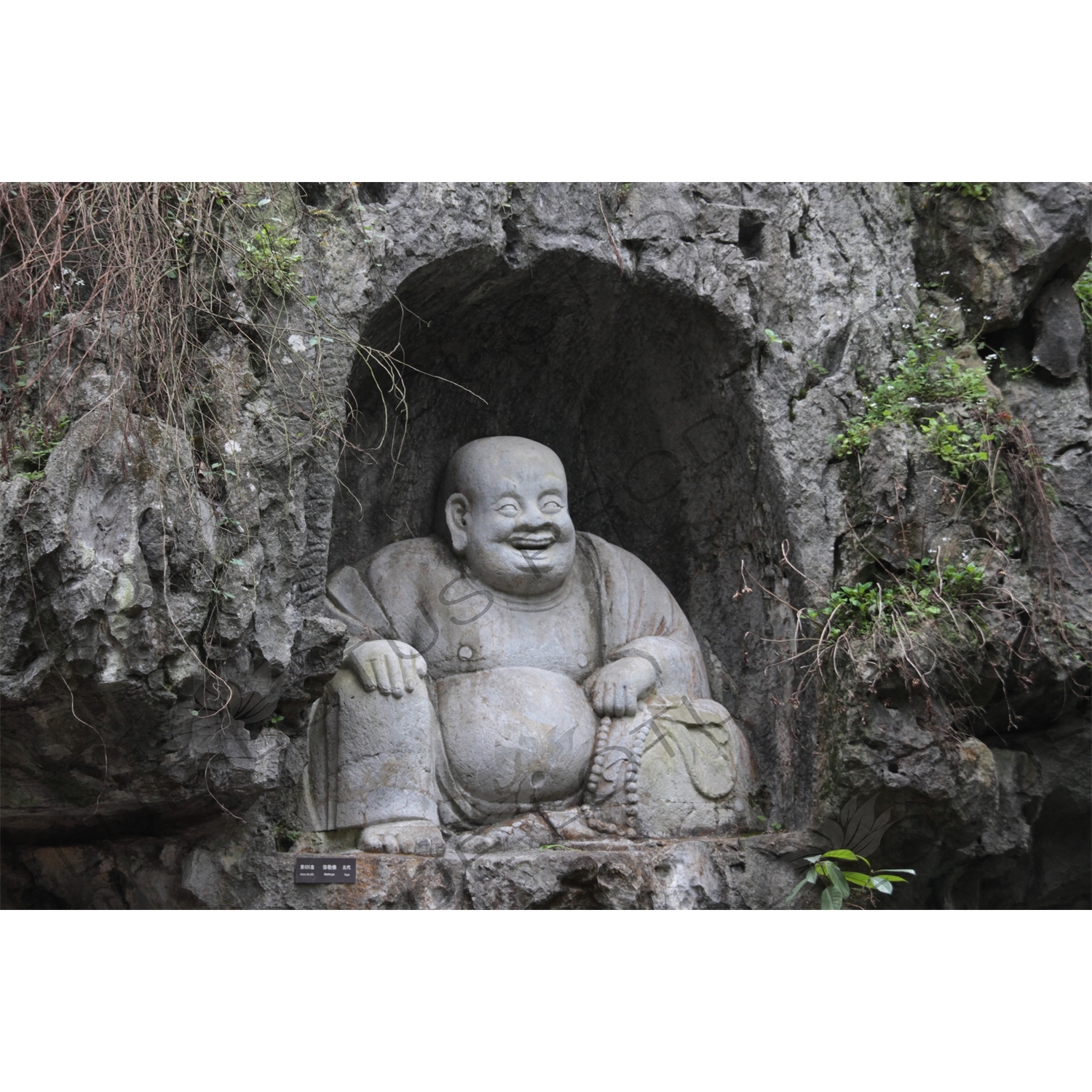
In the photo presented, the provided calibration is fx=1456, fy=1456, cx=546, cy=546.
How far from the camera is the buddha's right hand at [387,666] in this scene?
5527mm

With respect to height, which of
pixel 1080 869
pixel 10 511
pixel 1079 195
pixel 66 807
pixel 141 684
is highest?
pixel 1079 195

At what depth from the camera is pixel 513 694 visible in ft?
18.7

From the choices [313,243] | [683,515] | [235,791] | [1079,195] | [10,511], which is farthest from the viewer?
[683,515]

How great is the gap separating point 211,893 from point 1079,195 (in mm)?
4563

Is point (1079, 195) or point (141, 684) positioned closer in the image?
point (141, 684)

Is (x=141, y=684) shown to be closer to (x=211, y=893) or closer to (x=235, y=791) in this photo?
(x=235, y=791)

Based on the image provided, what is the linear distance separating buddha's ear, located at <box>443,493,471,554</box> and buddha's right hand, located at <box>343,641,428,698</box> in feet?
2.26

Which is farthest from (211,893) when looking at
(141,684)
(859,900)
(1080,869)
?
(1080,869)

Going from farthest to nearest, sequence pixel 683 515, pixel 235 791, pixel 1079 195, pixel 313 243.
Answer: pixel 683 515 → pixel 1079 195 → pixel 313 243 → pixel 235 791

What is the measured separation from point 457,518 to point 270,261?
1432mm

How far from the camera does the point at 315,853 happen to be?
5.37m

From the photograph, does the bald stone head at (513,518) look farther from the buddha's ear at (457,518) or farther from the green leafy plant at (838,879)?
the green leafy plant at (838,879)

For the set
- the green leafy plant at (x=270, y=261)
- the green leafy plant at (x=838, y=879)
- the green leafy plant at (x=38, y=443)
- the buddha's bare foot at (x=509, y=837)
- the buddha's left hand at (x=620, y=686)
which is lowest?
the green leafy plant at (x=838, y=879)

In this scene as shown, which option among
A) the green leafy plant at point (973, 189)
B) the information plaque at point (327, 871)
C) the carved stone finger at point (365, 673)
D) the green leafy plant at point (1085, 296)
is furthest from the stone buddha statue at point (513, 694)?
the green leafy plant at point (1085, 296)
